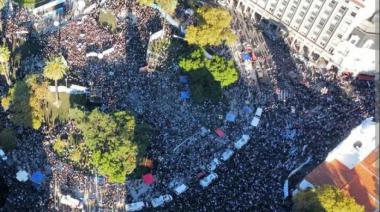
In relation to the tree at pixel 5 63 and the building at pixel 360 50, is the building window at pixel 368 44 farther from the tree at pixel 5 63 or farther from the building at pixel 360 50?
the tree at pixel 5 63

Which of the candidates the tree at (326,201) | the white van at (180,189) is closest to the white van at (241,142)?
the white van at (180,189)

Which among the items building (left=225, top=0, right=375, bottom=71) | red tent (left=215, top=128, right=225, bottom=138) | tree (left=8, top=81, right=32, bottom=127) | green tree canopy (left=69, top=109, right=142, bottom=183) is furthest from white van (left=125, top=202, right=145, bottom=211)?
building (left=225, top=0, right=375, bottom=71)

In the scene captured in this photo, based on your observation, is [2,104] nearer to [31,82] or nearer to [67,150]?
[31,82]

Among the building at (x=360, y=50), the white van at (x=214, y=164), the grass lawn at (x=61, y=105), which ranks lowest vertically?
the grass lawn at (x=61, y=105)

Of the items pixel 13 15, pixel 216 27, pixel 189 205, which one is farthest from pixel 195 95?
pixel 13 15

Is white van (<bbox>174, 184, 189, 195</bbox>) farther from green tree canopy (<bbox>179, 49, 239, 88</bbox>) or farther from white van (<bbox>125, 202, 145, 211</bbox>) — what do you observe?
green tree canopy (<bbox>179, 49, 239, 88</bbox>)

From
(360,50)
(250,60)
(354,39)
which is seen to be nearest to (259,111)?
(250,60)
